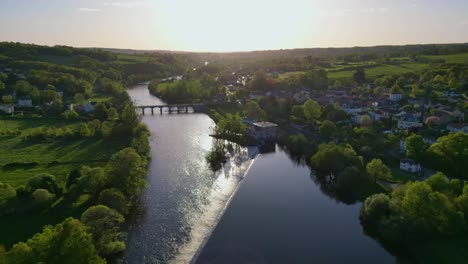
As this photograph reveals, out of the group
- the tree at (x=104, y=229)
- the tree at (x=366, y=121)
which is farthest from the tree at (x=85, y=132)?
the tree at (x=366, y=121)

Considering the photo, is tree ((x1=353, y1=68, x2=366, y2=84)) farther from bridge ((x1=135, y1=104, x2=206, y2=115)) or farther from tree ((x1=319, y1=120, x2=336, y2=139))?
tree ((x1=319, y1=120, x2=336, y2=139))

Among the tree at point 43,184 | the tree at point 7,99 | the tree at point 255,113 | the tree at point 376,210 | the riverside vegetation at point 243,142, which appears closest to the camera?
the riverside vegetation at point 243,142

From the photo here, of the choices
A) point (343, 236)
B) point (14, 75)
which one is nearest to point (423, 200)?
point (343, 236)

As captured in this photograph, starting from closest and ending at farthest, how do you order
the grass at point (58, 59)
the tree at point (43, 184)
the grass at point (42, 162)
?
the grass at point (42, 162), the tree at point (43, 184), the grass at point (58, 59)

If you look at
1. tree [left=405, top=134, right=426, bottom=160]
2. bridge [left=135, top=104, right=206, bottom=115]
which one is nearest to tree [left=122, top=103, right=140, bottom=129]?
bridge [left=135, top=104, right=206, bottom=115]

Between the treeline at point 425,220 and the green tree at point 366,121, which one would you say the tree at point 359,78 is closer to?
the green tree at point 366,121

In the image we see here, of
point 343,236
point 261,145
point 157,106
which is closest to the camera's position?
point 343,236

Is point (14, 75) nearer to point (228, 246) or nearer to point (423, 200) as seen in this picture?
point (228, 246)
